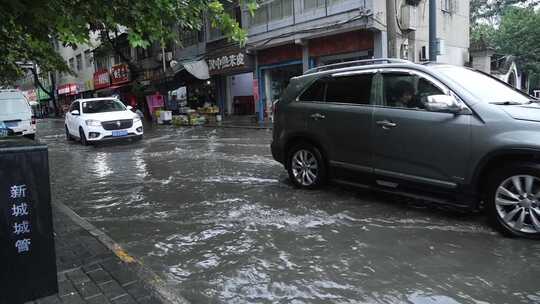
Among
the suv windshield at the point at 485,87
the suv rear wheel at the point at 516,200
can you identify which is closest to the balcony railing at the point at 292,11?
the suv windshield at the point at 485,87

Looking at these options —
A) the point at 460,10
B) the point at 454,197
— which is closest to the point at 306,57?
the point at 460,10

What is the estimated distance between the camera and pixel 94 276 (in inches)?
157

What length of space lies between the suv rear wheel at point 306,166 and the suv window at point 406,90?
4.63ft

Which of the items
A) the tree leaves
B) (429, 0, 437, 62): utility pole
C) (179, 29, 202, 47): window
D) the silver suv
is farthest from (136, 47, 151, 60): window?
the silver suv

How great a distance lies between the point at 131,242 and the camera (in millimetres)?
5227

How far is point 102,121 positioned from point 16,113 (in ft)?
12.1

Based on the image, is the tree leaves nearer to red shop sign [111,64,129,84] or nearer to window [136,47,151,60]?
window [136,47,151,60]

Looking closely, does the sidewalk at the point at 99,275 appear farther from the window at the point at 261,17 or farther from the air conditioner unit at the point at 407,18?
the window at the point at 261,17

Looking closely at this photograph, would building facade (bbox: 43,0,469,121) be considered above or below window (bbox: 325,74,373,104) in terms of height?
above

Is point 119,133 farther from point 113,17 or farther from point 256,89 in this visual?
point 113,17

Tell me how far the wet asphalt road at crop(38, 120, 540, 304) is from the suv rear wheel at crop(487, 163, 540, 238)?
0.15 meters

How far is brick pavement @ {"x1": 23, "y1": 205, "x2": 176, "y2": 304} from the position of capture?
3.57m

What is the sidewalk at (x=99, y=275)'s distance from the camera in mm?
3582

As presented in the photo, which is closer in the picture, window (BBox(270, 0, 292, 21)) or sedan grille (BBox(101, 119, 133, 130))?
sedan grille (BBox(101, 119, 133, 130))
